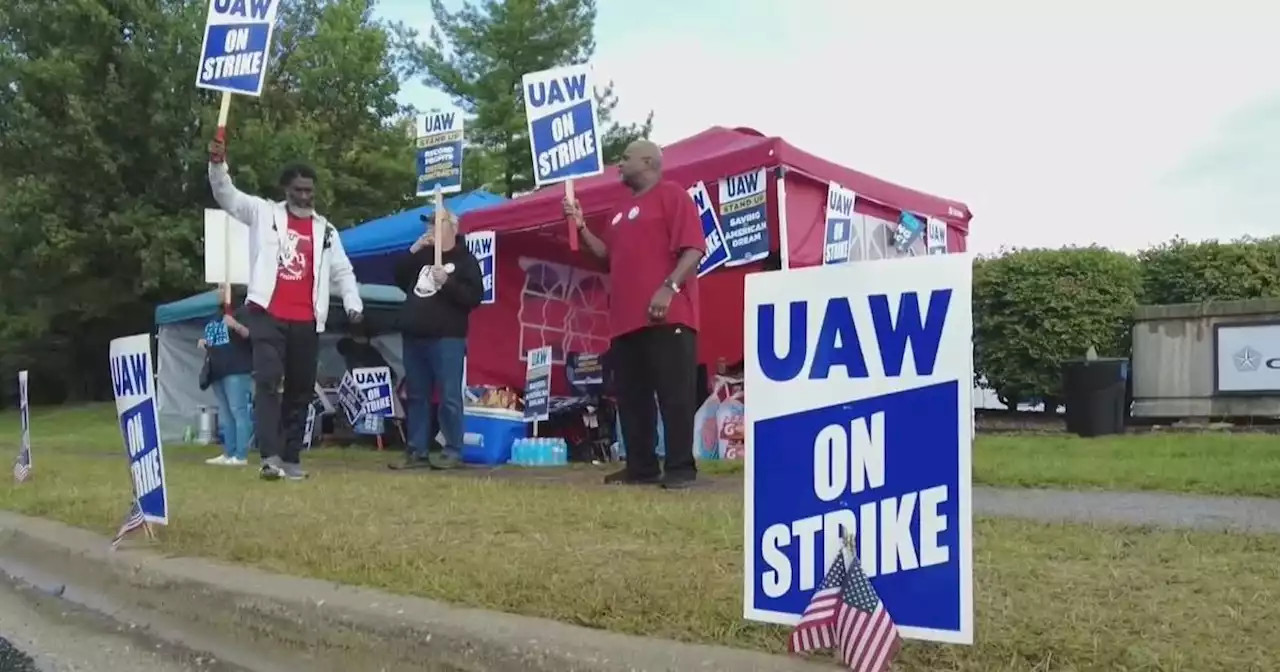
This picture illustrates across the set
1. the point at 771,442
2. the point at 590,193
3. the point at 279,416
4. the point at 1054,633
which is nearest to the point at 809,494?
the point at 771,442

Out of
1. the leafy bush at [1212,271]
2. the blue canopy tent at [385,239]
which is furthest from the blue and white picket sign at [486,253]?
the leafy bush at [1212,271]

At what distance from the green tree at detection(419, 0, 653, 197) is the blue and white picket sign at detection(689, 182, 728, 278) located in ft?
72.0

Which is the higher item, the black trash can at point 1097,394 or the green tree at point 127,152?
the green tree at point 127,152

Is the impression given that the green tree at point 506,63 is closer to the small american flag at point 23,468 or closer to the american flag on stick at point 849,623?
the small american flag at point 23,468

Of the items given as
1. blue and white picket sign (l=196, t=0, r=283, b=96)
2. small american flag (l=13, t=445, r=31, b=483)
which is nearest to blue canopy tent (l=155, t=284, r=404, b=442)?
small american flag (l=13, t=445, r=31, b=483)

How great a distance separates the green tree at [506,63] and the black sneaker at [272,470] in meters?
22.7

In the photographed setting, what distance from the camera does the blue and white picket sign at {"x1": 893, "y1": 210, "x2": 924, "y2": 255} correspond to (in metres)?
9.86

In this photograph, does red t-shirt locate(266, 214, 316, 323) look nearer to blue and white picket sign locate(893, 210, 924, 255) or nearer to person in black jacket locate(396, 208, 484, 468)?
person in black jacket locate(396, 208, 484, 468)

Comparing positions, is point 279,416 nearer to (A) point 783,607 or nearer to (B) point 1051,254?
(A) point 783,607

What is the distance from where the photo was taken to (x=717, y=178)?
8258 mm

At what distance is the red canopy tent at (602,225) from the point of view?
26.8 ft

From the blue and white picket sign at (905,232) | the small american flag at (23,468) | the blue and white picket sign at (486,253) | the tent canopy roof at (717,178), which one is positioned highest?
the tent canopy roof at (717,178)

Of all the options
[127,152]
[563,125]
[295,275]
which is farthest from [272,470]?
[127,152]

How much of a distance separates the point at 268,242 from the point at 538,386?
269 cm
